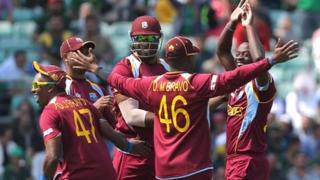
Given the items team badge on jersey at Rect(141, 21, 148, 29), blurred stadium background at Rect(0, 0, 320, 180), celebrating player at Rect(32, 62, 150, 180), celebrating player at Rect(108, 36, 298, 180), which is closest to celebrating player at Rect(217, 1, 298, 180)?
team badge on jersey at Rect(141, 21, 148, 29)

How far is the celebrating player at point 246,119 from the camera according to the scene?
12.7 m

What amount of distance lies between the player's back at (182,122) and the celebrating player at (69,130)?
57 cm

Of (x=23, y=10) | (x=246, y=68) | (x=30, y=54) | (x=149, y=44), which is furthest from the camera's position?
(x=23, y=10)

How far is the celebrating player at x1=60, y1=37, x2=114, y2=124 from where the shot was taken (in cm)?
1251

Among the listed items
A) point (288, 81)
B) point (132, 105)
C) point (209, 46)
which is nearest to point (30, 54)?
point (209, 46)

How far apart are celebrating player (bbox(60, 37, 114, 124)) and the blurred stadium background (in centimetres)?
595

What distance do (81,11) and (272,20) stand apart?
4086mm

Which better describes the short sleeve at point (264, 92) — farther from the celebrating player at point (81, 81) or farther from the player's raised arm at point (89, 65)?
the player's raised arm at point (89, 65)

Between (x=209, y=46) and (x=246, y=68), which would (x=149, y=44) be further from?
(x=209, y=46)

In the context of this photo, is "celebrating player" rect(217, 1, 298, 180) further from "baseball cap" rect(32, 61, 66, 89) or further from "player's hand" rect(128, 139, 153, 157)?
"baseball cap" rect(32, 61, 66, 89)

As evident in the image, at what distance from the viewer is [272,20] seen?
23.8m

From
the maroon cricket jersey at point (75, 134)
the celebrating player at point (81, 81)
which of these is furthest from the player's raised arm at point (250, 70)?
the celebrating player at point (81, 81)

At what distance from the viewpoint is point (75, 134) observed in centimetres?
1159

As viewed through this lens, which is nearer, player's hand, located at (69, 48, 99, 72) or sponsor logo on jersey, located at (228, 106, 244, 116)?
player's hand, located at (69, 48, 99, 72)
